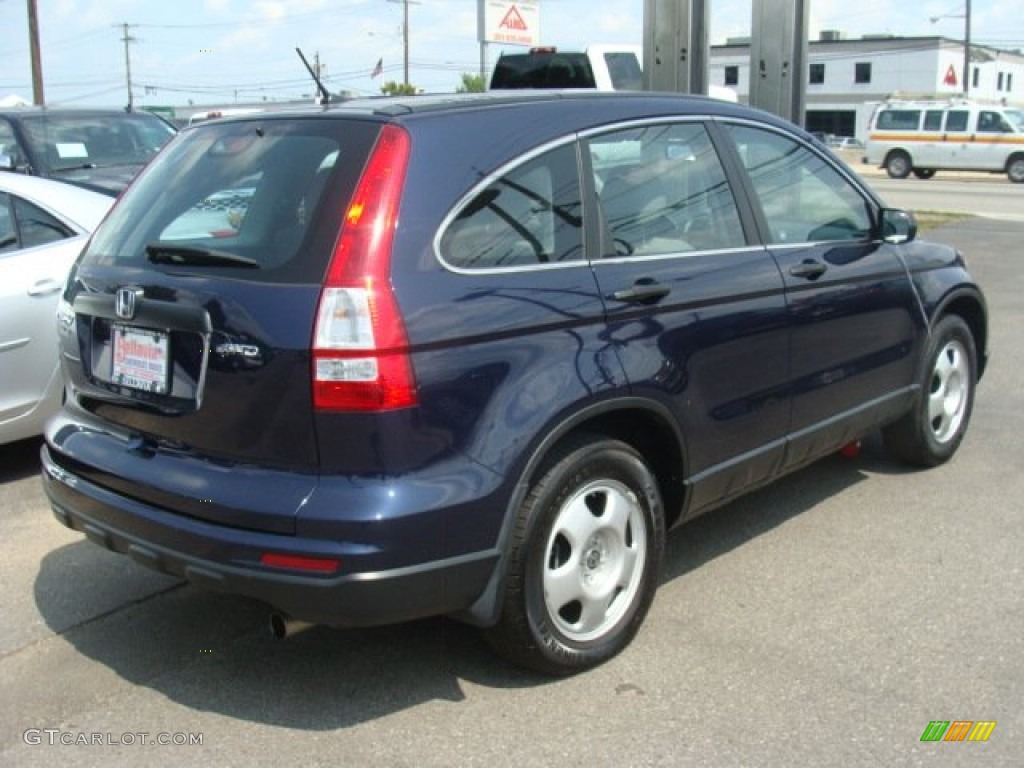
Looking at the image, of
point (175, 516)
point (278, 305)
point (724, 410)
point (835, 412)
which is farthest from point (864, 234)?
point (175, 516)

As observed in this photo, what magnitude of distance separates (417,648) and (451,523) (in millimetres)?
910

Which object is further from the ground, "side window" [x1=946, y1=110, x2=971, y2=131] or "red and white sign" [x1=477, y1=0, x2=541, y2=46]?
"red and white sign" [x1=477, y1=0, x2=541, y2=46]

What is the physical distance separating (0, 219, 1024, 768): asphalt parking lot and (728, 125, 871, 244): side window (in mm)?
1282

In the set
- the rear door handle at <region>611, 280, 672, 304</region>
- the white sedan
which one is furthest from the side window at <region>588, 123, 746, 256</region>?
A: the white sedan

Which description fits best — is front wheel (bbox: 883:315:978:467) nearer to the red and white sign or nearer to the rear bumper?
the rear bumper

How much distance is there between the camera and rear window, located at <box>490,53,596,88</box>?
13.8 m

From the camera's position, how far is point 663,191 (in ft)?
12.6

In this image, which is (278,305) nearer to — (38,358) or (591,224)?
(591,224)

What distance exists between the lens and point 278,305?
9.62ft

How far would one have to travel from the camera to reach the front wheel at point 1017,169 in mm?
31125

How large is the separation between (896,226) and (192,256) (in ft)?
10.3

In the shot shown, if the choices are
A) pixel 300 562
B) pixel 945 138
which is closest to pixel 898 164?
pixel 945 138

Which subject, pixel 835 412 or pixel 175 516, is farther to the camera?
pixel 835 412

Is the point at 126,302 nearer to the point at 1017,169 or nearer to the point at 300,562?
the point at 300,562
